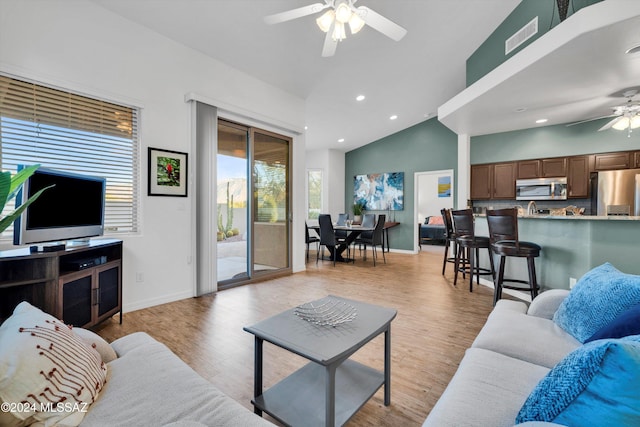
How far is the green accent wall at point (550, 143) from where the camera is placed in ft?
15.5

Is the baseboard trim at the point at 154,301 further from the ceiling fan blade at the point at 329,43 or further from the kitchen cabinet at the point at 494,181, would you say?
the kitchen cabinet at the point at 494,181

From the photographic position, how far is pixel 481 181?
5.87m

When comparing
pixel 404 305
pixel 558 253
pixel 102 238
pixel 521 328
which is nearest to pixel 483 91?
pixel 558 253

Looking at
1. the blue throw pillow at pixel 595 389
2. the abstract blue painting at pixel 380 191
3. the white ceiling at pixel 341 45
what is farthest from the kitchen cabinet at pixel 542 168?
the blue throw pillow at pixel 595 389

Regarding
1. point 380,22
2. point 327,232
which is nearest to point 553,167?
point 327,232

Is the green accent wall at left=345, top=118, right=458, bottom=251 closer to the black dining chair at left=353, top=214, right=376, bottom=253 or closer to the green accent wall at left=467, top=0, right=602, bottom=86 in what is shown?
the black dining chair at left=353, top=214, right=376, bottom=253

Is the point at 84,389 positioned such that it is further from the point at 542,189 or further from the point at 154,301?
the point at 542,189

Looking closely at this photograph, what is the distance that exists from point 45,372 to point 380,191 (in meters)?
7.71

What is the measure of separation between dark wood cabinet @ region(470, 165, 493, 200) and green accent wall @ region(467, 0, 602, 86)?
1929 millimetres

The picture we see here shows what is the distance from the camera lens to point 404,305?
3.35 meters

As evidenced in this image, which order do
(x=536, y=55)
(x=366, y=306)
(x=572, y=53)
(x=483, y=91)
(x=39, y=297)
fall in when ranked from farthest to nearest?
(x=483, y=91) → (x=536, y=55) → (x=572, y=53) → (x=39, y=297) → (x=366, y=306)

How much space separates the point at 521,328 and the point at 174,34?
4395 mm

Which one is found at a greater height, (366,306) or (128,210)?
(128,210)

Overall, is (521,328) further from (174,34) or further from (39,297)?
(174,34)
